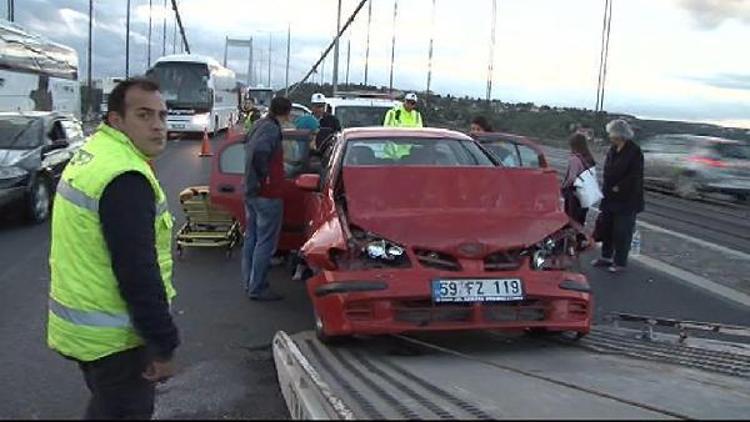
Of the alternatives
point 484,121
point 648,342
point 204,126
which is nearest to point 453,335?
point 648,342

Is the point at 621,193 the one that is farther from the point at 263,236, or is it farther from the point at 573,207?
the point at 263,236

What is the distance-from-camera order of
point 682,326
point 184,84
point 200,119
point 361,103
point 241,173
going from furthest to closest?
point 200,119, point 184,84, point 361,103, point 241,173, point 682,326

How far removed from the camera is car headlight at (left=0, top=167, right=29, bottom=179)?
40.1 ft

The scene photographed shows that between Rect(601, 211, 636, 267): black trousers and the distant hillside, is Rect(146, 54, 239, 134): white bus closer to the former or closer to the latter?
the distant hillside

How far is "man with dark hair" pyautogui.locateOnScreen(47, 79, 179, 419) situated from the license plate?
2538 mm

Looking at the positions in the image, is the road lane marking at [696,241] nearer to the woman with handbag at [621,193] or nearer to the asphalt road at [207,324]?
the woman with handbag at [621,193]

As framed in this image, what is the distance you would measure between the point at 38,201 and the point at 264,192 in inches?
242

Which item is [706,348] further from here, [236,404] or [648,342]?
[236,404]

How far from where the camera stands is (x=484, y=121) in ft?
42.1

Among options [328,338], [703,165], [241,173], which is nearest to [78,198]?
[328,338]

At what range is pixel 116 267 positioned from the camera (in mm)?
3158

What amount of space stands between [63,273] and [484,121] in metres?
10.0

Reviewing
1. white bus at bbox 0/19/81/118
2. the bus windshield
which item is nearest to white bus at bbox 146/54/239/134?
the bus windshield

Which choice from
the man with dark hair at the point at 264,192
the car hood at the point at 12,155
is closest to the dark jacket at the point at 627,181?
the man with dark hair at the point at 264,192
